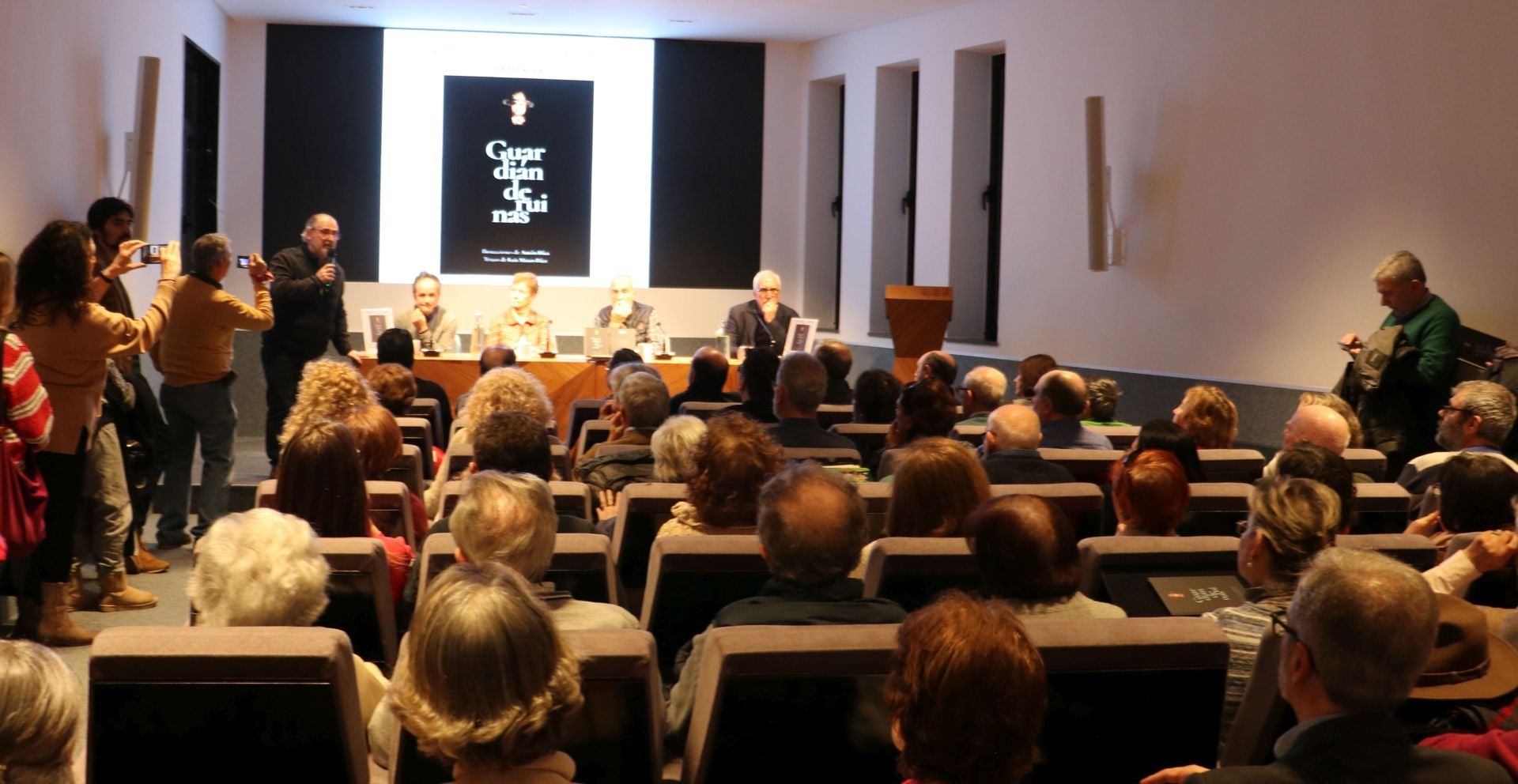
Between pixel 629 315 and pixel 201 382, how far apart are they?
14.3 ft

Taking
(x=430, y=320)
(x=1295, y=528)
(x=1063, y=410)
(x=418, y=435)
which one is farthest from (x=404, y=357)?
(x=1295, y=528)

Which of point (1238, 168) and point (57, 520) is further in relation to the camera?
point (1238, 168)

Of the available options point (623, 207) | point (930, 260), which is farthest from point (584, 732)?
point (623, 207)

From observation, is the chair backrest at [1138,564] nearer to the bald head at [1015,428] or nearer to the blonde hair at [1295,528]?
the blonde hair at [1295,528]

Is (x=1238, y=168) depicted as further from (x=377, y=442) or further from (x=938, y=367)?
(x=377, y=442)

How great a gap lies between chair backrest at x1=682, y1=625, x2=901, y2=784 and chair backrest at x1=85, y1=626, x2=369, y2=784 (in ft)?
1.79

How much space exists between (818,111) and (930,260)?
223 cm

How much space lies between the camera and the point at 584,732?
2186 millimetres

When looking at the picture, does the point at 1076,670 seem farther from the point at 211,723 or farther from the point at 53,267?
the point at 53,267

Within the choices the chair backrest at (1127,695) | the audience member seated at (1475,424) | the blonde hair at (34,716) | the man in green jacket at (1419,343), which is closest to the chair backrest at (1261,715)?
the chair backrest at (1127,695)

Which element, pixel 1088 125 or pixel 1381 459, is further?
pixel 1088 125

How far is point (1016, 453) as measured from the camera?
4.58 metres

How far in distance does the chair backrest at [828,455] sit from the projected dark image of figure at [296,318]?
440cm

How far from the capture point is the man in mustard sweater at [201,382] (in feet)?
22.1
